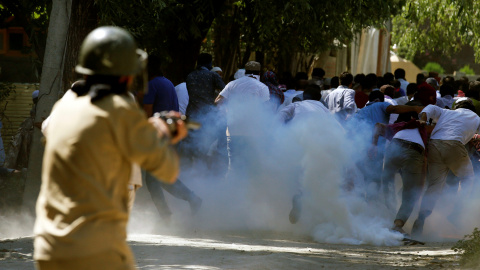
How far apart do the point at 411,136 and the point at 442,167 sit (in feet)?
2.28

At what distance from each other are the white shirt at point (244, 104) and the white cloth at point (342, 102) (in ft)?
4.30

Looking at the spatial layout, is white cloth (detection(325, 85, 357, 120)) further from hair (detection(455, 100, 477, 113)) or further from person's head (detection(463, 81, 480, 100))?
person's head (detection(463, 81, 480, 100))

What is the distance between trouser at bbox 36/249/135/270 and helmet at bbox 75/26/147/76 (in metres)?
0.72

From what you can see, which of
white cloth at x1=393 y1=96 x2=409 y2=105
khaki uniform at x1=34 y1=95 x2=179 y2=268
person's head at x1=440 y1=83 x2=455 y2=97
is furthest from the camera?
white cloth at x1=393 y1=96 x2=409 y2=105

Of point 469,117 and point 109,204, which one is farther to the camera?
point 469,117

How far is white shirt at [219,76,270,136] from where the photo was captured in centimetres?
884

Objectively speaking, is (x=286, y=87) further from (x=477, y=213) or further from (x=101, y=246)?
(x=101, y=246)

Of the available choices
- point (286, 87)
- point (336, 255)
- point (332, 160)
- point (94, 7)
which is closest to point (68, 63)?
point (94, 7)

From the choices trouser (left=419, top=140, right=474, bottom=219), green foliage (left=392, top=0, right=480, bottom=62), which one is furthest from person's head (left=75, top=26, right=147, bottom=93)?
green foliage (left=392, top=0, right=480, bottom=62)

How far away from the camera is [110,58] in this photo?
9.52ft

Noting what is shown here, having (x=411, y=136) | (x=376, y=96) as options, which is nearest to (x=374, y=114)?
(x=376, y=96)

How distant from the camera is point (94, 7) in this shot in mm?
8438

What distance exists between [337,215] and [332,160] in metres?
0.63

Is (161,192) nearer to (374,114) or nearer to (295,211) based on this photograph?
(295,211)
